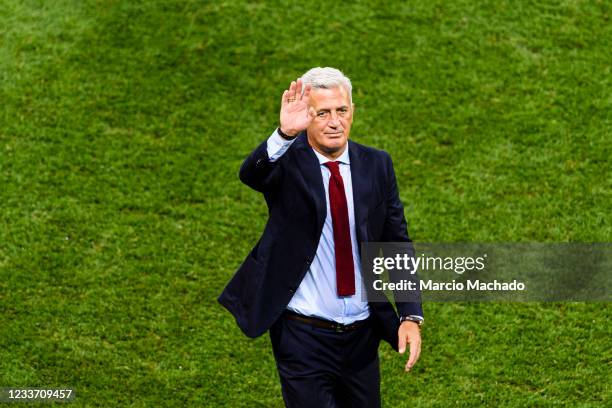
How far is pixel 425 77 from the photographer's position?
1145 centimetres

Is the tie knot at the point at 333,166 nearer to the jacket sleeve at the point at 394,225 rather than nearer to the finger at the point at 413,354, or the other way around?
the jacket sleeve at the point at 394,225

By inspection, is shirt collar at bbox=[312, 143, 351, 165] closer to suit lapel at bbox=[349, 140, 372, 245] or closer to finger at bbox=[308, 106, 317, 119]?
suit lapel at bbox=[349, 140, 372, 245]

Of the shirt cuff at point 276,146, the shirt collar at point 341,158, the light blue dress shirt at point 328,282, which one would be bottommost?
the light blue dress shirt at point 328,282

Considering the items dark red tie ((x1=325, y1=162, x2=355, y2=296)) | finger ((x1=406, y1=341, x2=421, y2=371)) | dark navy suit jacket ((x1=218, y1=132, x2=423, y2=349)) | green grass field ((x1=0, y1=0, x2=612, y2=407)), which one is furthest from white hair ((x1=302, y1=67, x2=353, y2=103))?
green grass field ((x1=0, y1=0, x2=612, y2=407))

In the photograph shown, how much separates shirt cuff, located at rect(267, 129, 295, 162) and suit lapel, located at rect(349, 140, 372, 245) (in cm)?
49

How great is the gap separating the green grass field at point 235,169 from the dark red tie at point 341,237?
8.24 ft

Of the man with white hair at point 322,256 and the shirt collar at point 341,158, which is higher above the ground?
the shirt collar at point 341,158

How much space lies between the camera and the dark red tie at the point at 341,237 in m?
5.80

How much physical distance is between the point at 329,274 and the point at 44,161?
5500 millimetres

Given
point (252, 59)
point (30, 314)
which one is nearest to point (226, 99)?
point (252, 59)

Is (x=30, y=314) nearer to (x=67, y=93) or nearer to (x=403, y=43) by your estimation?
(x=67, y=93)

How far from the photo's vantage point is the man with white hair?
5.78m

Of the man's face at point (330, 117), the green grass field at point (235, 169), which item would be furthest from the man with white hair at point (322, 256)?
the green grass field at point (235, 169)

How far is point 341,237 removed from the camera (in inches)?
229
